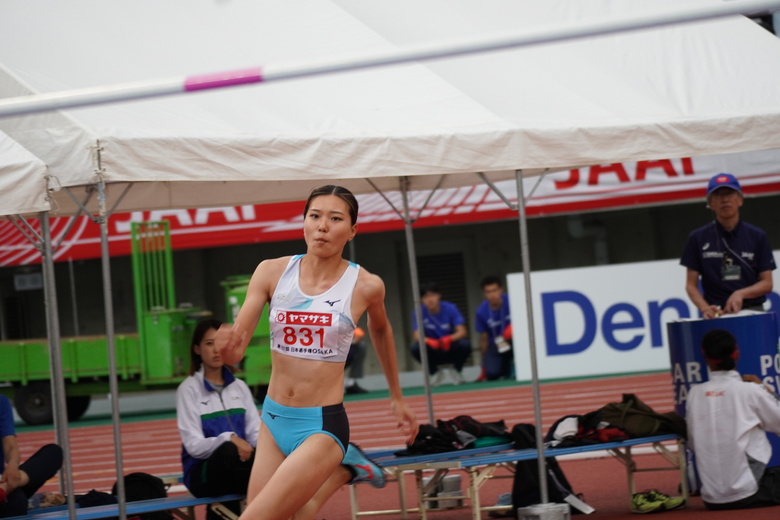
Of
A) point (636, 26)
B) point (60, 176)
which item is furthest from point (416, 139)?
point (636, 26)

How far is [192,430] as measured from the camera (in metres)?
6.48

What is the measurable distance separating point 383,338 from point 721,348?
9.01 feet

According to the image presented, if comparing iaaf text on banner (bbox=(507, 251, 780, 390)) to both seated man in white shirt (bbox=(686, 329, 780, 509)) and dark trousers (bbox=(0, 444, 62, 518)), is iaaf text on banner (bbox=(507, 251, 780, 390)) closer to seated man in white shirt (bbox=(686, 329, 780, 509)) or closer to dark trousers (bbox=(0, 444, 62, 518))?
seated man in white shirt (bbox=(686, 329, 780, 509))

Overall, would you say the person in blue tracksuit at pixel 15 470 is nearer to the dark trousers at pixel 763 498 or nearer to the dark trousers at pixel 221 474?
the dark trousers at pixel 221 474

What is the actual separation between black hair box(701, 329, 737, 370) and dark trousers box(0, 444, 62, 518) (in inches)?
163

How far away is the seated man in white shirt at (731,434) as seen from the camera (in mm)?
6762

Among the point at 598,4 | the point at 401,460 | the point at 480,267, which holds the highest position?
the point at 598,4

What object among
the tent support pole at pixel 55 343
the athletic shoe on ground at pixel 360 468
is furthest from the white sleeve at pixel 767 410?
the tent support pole at pixel 55 343

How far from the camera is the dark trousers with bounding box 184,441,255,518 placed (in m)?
6.25

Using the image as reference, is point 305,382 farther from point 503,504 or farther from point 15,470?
point 503,504

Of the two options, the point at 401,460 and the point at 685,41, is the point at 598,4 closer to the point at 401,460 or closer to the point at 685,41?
the point at 685,41

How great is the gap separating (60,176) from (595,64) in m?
3.88

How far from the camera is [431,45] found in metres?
3.97

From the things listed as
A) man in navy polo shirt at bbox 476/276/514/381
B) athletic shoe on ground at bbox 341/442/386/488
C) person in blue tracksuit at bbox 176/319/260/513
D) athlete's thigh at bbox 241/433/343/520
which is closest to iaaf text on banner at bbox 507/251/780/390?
man in navy polo shirt at bbox 476/276/514/381
